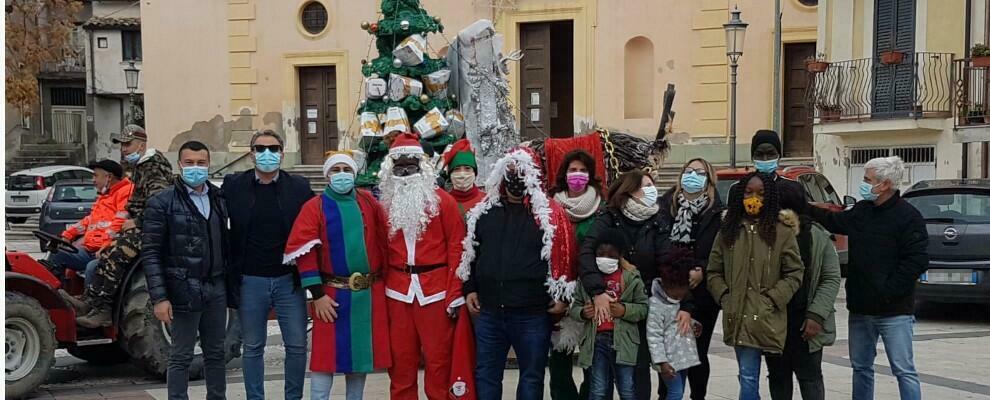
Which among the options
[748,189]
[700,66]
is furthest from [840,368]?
[700,66]

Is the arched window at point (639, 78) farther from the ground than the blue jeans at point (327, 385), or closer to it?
farther from the ground

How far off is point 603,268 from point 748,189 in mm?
968

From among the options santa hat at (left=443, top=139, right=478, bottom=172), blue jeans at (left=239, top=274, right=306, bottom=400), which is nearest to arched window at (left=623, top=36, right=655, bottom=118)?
santa hat at (left=443, top=139, right=478, bottom=172)

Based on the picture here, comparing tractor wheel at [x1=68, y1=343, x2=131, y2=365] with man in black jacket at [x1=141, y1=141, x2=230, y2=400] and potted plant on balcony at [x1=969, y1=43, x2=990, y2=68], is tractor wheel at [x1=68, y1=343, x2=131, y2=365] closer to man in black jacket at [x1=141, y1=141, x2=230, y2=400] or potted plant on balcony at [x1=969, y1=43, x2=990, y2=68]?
man in black jacket at [x1=141, y1=141, x2=230, y2=400]

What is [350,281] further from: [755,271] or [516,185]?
[755,271]

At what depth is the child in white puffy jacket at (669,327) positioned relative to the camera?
267 inches

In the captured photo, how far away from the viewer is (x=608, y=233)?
22.0ft

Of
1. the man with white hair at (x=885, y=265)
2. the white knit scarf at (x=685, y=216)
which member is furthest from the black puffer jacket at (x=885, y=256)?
the white knit scarf at (x=685, y=216)

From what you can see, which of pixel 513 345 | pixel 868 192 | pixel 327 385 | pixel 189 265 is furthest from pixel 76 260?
pixel 868 192

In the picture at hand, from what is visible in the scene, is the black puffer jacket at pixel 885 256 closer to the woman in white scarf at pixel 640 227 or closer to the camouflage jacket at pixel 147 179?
the woman in white scarf at pixel 640 227

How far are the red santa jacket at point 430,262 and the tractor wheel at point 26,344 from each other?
282 cm

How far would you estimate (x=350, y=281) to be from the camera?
6867 mm

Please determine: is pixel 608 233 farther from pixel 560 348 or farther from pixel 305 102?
pixel 305 102

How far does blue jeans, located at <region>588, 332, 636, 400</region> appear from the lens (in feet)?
22.3
